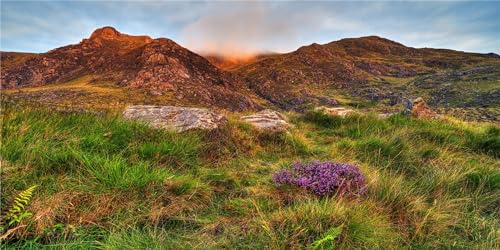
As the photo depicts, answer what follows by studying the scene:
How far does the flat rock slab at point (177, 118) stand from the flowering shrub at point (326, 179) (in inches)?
117

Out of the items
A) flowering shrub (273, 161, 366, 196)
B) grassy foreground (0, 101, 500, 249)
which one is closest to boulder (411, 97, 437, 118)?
grassy foreground (0, 101, 500, 249)

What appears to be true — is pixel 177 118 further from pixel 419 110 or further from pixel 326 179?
A: pixel 419 110

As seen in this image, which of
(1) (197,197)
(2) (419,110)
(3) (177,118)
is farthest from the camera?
(2) (419,110)

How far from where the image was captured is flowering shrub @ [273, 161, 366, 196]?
439 cm

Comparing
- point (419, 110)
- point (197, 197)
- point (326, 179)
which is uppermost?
point (419, 110)

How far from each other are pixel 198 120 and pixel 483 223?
18.3 feet

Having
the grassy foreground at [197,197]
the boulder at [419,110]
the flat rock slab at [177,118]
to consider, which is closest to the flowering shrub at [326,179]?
the grassy foreground at [197,197]

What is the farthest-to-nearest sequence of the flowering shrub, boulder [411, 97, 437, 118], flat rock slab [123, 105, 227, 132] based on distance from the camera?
boulder [411, 97, 437, 118] < flat rock slab [123, 105, 227, 132] < the flowering shrub

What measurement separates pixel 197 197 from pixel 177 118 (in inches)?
155

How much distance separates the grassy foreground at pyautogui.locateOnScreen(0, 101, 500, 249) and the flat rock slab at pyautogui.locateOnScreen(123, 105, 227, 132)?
0.52m

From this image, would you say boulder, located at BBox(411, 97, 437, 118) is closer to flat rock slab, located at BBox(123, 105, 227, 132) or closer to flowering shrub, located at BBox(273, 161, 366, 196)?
flat rock slab, located at BBox(123, 105, 227, 132)

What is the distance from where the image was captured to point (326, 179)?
4.58 meters

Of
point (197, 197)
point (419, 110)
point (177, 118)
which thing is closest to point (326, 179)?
point (197, 197)

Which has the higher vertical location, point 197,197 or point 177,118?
point 177,118
